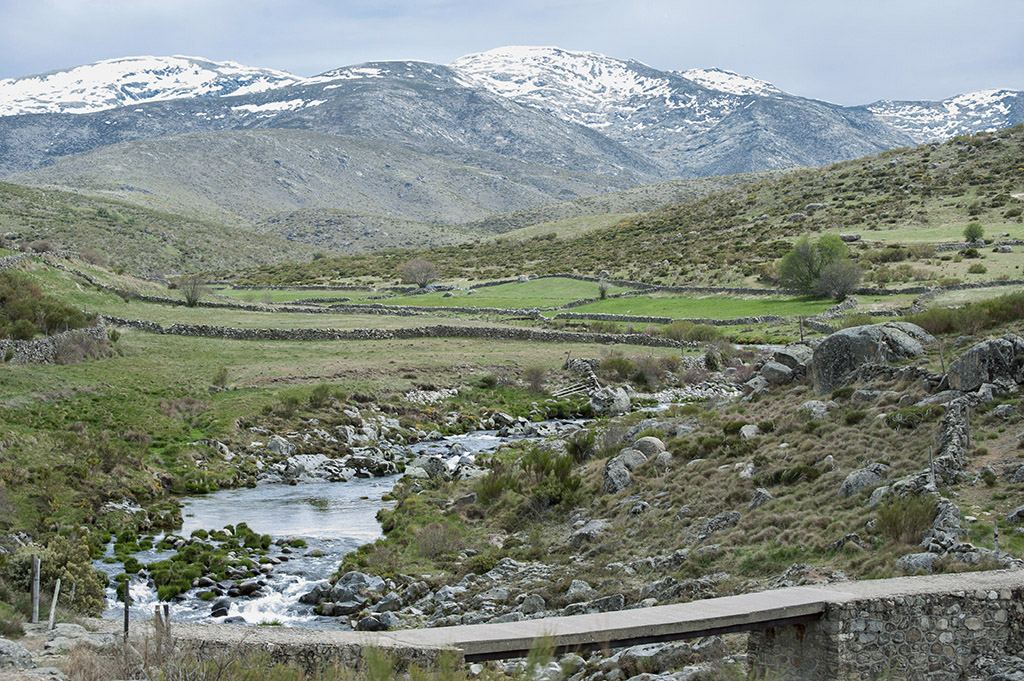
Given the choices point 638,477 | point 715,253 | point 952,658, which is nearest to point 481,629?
point 952,658

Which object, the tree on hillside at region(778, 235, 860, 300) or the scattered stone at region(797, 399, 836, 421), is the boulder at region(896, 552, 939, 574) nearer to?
the scattered stone at region(797, 399, 836, 421)

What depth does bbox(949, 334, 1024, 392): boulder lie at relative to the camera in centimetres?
1642

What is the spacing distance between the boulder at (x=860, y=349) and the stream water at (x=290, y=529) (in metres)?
11.6

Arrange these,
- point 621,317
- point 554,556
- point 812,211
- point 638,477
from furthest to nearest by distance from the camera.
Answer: point 812,211, point 621,317, point 638,477, point 554,556

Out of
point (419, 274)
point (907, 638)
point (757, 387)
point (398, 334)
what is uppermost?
point (419, 274)

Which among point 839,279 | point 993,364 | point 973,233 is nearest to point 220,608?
point 993,364

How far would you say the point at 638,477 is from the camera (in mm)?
20188

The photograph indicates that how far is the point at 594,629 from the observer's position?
8773 millimetres

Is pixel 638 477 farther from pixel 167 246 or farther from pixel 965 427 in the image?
pixel 167 246

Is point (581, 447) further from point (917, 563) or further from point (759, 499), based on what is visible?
point (917, 563)

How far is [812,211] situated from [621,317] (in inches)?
1443

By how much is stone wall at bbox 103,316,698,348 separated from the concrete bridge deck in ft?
127

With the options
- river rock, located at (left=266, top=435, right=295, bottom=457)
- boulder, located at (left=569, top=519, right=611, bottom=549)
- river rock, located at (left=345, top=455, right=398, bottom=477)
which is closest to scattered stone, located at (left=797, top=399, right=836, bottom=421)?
boulder, located at (left=569, top=519, right=611, bottom=549)

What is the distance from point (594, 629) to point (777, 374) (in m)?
16.3
